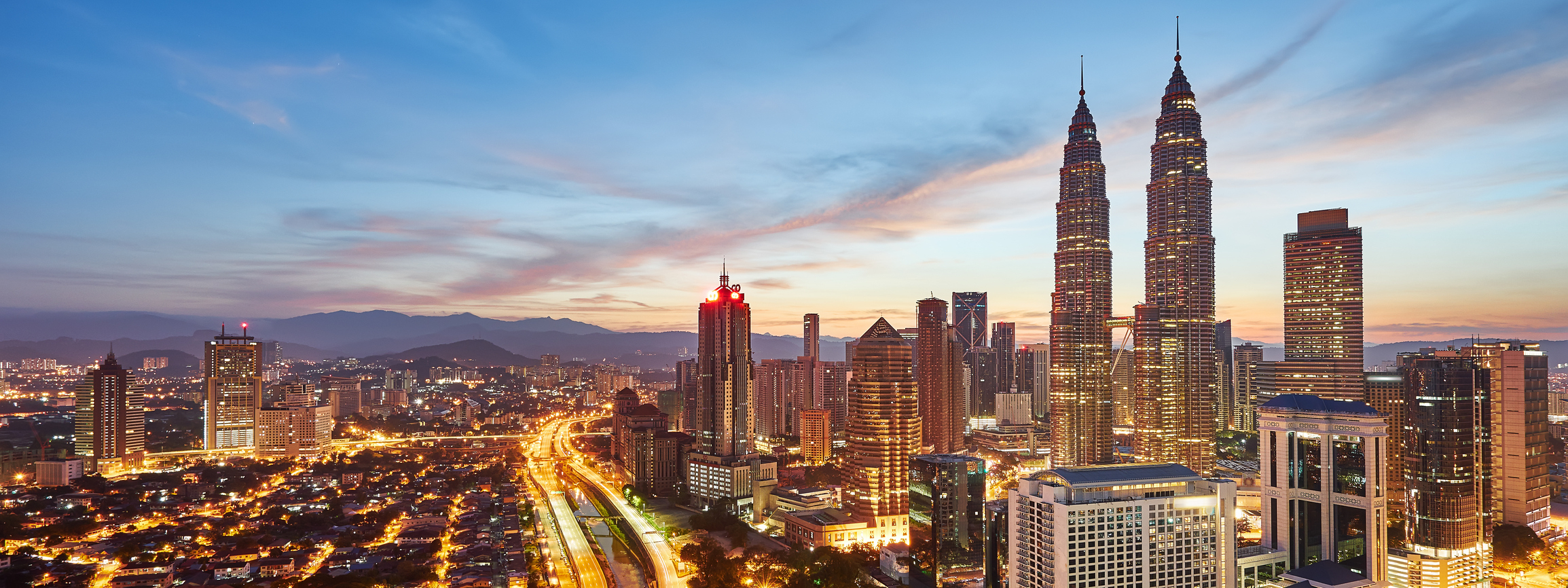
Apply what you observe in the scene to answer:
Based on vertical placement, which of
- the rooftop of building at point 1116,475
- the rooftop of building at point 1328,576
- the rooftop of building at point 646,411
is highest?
the rooftop of building at point 1116,475

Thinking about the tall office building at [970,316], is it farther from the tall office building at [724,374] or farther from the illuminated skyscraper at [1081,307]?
the tall office building at [724,374]

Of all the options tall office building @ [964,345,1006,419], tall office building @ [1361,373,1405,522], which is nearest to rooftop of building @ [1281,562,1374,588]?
tall office building @ [1361,373,1405,522]

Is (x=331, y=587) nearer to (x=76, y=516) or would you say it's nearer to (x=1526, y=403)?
(x=76, y=516)

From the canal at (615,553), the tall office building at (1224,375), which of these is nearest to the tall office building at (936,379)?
the tall office building at (1224,375)

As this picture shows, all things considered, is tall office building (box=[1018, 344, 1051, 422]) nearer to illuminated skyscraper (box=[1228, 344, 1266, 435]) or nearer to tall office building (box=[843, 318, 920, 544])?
illuminated skyscraper (box=[1228, 344, 1266, 435])

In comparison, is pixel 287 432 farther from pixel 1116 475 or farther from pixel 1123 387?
pixel 1123 387

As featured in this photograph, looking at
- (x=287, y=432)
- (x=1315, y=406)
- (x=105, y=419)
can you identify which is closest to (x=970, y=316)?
(x=287, y=432)
